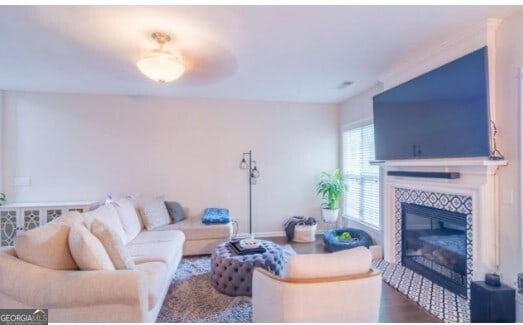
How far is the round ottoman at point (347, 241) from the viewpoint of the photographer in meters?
4.04

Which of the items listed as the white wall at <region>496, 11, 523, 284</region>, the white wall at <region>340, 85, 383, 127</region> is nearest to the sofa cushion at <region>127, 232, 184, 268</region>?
the white wall at <region>496, 11, 523, 284</region>

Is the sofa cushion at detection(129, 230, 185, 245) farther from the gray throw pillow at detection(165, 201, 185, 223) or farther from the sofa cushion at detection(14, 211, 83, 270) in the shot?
the sofa cushion at detection(14, 211, 83, 270)

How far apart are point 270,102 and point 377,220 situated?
2.83m

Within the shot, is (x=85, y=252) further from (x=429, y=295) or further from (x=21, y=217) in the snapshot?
(x=21, y=217)

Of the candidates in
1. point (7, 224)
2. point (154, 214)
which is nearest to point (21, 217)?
point (7, 224)

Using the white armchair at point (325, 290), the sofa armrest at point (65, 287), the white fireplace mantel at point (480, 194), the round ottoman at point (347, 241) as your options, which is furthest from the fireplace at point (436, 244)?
the sofa armrest at point (65, 287)

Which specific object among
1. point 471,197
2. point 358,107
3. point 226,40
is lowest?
point 471,197

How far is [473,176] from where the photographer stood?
2.54 metres

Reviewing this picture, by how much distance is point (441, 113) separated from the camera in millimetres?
2723

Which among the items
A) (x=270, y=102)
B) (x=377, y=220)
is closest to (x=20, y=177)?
(x=270, y=102)

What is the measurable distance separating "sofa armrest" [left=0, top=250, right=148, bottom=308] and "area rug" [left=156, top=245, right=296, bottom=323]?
2.47 feet

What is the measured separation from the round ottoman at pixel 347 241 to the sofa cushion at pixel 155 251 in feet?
7.53

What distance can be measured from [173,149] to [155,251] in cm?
248

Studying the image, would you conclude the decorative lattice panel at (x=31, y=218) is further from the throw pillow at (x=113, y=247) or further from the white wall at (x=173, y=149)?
the throw pillow at (x=113, y=247)
